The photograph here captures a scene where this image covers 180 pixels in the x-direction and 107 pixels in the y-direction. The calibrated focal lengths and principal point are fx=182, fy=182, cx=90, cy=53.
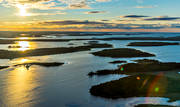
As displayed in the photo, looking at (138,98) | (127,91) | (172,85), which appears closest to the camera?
(138,98)

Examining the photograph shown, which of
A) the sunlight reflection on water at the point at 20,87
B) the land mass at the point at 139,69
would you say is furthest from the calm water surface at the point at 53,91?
the land mass at the point at 139,69

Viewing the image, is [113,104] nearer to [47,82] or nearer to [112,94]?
[112,94]

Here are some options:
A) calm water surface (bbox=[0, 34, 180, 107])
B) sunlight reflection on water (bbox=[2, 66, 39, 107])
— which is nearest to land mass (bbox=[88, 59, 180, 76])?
calm water surface (bbox=[0, 34, 180, 107])

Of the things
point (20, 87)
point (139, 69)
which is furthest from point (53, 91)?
point (139, 69)

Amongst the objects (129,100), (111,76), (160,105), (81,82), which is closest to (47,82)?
(81,82)

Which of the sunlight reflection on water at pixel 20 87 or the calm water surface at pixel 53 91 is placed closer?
the calm water surface at pixel 53 91

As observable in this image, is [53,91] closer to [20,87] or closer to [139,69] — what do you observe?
[20,87]

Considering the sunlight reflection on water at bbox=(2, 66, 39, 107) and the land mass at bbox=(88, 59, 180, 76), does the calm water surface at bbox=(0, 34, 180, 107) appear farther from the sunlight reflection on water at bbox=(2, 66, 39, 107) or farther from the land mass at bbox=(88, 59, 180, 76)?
the land mass at bbox=(88, 59, 180, 76)

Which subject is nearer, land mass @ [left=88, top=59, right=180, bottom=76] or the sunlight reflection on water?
the sunlight reflection on water

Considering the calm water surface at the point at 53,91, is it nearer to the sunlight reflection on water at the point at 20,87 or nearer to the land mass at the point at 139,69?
the sunlight reflection on water at the point at 20,87

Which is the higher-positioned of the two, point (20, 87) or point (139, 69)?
point (20, 87)

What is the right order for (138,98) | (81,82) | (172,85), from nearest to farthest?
(138,98), (172,85), (81,82)
